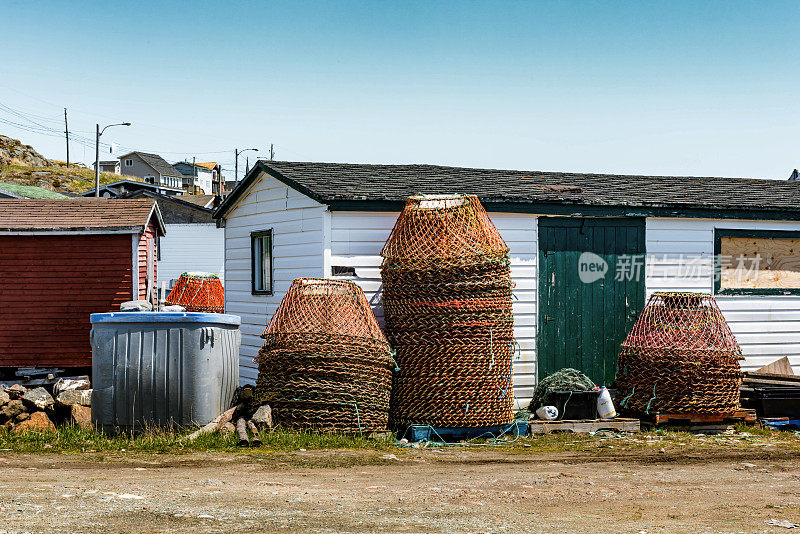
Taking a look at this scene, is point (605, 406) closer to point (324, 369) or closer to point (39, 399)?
point (324, 369)

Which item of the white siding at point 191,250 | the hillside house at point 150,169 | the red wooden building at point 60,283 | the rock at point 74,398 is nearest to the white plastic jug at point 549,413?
the rock at point 74,398

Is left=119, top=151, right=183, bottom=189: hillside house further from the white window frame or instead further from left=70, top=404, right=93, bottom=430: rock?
left=70, top=404, right=93, bottom=430: rock

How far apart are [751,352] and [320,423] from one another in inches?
287

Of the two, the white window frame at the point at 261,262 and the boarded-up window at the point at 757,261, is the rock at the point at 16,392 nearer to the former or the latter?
the white window frame at the point at 261,262

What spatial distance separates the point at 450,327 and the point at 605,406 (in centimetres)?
258

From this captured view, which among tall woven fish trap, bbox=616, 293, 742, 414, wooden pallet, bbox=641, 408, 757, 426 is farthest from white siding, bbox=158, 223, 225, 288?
wooden pallet, bbox=641, 408, 757, 426

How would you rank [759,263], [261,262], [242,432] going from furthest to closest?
[261,262], [759,263], [242,432]

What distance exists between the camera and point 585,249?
41.6 feet

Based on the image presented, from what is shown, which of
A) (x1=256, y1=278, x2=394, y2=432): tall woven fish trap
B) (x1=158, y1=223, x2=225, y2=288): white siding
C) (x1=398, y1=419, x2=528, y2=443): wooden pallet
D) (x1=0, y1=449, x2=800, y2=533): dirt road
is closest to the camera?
(x1=0, y1=449, x2=800, y2=533): dirt road

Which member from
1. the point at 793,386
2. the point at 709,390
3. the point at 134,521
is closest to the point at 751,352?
the point at 793,386

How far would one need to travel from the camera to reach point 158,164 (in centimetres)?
10469

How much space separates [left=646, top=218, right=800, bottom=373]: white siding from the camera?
1312 cm

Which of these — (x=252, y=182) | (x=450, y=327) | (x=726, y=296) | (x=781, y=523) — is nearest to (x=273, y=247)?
(x=252, y=182)

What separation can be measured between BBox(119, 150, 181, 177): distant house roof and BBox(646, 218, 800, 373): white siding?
3705 inches
